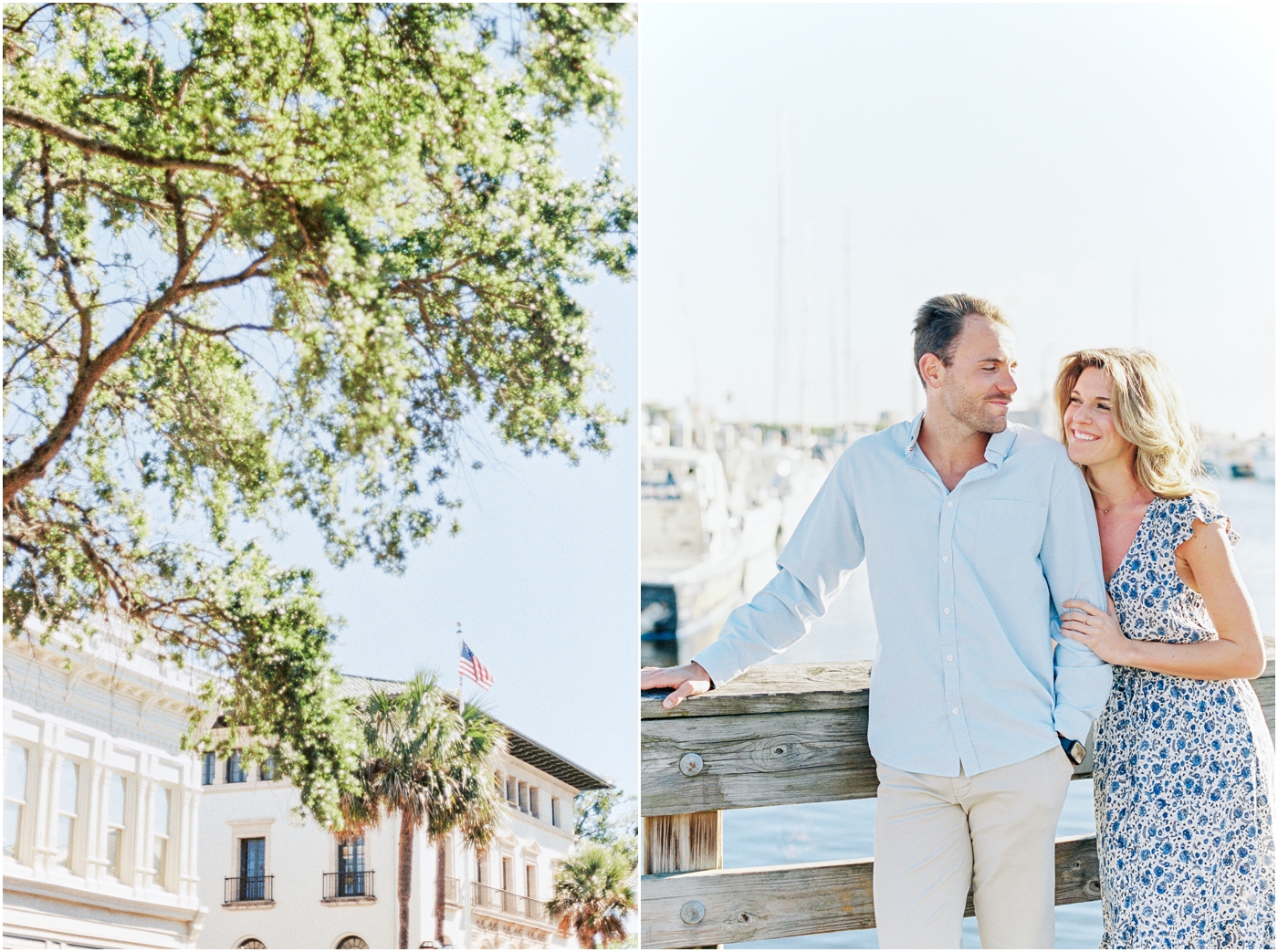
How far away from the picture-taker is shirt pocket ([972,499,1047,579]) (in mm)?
2184

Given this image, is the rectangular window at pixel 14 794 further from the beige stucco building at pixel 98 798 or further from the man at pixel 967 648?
the man at pixel 967 648

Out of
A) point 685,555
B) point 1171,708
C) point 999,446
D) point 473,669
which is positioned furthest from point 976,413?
point 685,555

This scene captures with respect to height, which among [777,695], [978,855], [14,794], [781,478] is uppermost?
[781,478]

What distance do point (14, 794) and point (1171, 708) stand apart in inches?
117

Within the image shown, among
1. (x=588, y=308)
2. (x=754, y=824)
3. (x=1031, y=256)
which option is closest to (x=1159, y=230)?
(x=1031, y=256)

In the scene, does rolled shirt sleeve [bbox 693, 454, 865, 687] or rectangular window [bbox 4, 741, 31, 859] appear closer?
rolled shirt sleeve [bbox 693, 454, 865, 687]

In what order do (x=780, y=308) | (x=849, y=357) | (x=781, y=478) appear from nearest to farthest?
1. (x=781, y=478)
2. (x=780, y=308)
3. (x=849, y=357)

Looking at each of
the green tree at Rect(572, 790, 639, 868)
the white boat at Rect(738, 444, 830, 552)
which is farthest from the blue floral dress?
the white boat at Rect(738, 444, 830, 552)

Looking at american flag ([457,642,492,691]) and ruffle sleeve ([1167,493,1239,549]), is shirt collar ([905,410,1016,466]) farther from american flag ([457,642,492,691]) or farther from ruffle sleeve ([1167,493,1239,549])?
american flag ([457,642,492,691])

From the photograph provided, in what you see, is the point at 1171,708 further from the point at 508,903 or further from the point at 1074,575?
the point at 508,903

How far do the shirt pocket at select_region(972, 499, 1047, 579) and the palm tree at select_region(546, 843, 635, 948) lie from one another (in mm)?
1652

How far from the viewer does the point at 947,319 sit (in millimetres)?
2307

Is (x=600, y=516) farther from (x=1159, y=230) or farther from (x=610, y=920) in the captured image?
(x=1159, y=230)

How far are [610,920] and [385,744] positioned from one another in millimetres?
845
